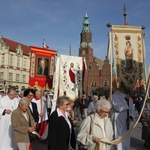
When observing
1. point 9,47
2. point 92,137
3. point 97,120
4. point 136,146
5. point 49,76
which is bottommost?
point 136,146

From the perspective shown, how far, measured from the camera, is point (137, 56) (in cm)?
670

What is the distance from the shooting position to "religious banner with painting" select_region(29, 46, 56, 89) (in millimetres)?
9141

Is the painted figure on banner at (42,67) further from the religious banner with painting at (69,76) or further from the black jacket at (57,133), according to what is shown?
the black jacket at (57,133)

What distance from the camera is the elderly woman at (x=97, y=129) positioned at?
3.79 metres

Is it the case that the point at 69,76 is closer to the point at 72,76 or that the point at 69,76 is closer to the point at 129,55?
the point at 72,76

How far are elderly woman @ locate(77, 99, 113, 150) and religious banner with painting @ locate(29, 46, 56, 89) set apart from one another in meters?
5.37

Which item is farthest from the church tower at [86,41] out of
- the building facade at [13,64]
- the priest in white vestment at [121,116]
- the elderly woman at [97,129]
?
the elderly woman at [97,129]

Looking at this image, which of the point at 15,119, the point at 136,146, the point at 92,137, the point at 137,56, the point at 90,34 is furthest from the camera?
the point at 90,34

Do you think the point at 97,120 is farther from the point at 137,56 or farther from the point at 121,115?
the point at 137,56

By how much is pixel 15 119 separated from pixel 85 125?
1738 mm

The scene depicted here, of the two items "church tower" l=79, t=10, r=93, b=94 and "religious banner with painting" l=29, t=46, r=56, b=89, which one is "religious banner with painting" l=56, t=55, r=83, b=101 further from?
"church tower" l=79, t=10, r=93, b=94

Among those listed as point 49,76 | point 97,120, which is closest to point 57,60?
point 49,76

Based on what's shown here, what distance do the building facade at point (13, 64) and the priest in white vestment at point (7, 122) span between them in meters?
49.2

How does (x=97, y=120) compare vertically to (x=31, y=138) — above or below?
above
